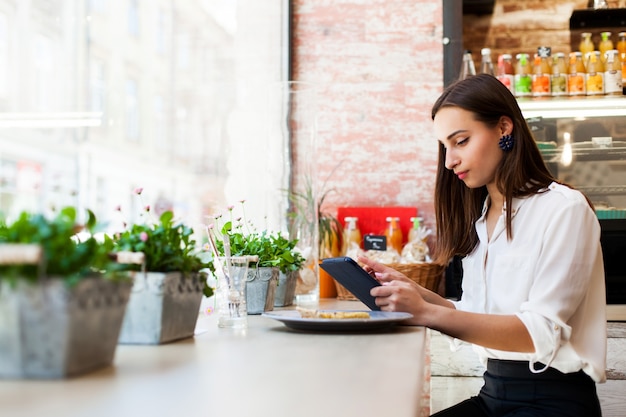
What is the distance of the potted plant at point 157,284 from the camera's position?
4.27ft

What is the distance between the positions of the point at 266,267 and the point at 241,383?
3.81ft

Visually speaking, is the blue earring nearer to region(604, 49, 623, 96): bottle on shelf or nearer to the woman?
the woman

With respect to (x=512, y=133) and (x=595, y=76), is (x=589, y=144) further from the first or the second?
(x=512, y=133)

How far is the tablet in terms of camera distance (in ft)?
5.79

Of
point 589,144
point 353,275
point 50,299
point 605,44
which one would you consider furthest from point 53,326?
point 605,44

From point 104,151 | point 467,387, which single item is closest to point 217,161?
point 104,151

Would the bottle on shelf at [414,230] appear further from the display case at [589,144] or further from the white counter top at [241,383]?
the white counter top at [241,383]

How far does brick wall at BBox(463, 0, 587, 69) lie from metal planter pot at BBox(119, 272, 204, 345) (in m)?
3.80

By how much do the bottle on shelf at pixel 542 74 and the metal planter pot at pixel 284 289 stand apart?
80.6 inches

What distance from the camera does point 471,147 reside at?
2.04 metres

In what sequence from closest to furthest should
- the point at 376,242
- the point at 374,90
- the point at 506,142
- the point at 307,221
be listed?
1. the point at 506,142
2. the point at 307,221
3. the point at 376,242
4. the point at 374,90

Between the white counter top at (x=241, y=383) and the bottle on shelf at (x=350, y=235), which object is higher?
the bottle on shelf at (x=350, y=235)

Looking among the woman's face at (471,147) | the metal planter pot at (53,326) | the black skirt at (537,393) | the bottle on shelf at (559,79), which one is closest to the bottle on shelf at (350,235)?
the bottle on shelf at (559,79)

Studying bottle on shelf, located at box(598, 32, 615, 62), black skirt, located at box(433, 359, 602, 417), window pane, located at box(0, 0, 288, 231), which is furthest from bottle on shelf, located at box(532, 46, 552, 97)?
black skirt, located at box(433, 359, 602, 417)
